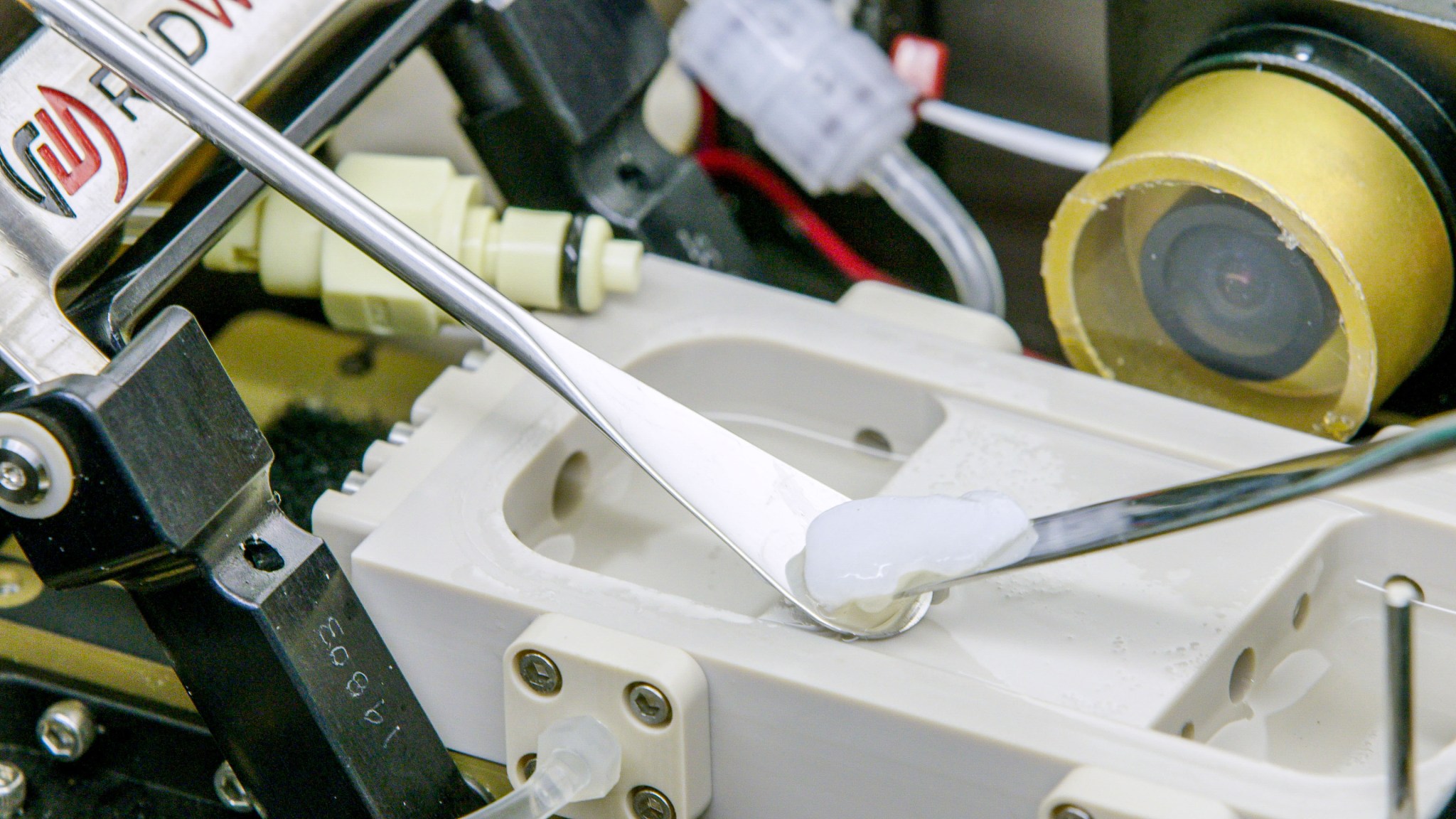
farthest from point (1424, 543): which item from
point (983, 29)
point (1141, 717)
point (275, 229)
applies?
point (275, 229)

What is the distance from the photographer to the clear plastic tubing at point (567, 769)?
511mm

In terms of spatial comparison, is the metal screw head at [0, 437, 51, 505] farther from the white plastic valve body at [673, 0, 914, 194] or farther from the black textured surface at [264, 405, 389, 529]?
the white plastic valve body at [673, 0, 914, 194]

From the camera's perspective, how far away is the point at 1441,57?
619 millimetres

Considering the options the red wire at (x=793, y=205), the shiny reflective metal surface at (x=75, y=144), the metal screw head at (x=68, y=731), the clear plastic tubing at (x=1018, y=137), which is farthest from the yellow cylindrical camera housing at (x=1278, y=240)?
the metal screw head at (x=68, y=731)

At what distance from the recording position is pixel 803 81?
0.81m

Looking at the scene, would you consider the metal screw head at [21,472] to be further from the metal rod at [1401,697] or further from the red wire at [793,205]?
the red wire at [793,205]

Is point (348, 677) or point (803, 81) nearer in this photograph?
point (348, 677)

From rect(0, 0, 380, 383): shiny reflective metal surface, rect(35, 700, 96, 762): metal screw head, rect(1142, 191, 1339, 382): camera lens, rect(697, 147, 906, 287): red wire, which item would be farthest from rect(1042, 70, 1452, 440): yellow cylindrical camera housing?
rect(35, 700, 96, 762): metal screw head

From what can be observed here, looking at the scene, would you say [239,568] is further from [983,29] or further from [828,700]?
[983,29]

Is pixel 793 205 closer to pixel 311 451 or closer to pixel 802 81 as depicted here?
pixel 802 81

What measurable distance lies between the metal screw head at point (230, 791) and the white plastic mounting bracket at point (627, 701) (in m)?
0.16

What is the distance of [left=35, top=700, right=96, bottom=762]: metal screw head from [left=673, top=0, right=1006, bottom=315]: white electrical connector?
470mm

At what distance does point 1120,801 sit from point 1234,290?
11.2 inches

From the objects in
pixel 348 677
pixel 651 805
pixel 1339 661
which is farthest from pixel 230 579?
pixel 1339 661
